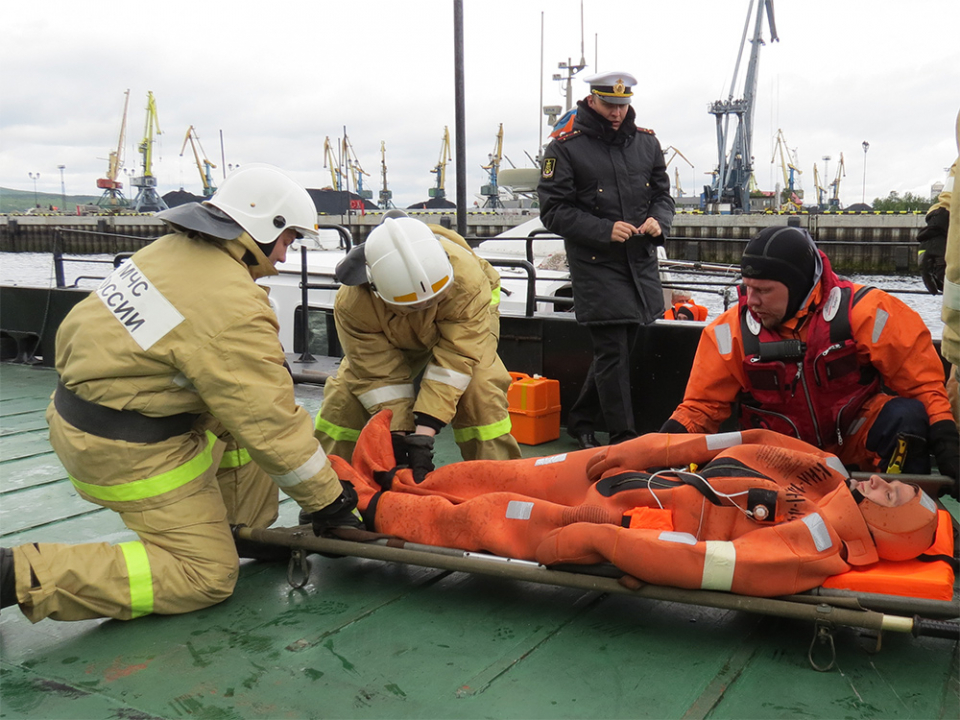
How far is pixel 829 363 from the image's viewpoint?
323 cm

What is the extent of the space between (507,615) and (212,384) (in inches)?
47.7

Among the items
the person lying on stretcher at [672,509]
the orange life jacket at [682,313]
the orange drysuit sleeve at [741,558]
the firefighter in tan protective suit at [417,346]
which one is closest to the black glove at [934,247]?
the person lying on stretcher at [672,509]

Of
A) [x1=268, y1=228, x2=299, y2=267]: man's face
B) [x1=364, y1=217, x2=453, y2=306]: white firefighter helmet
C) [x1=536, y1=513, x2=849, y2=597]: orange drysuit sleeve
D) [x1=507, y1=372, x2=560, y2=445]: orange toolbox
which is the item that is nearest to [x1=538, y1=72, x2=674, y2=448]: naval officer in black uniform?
[x1=507, y1=372, x2=560, y2=445]: orange toolbox

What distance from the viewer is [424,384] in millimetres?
3711

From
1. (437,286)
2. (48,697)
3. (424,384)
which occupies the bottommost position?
(48,697)

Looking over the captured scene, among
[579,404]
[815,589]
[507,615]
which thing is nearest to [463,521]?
[507,615]

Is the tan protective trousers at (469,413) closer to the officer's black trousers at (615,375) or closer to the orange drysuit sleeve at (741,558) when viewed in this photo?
the officer's black trousers at (615,375)

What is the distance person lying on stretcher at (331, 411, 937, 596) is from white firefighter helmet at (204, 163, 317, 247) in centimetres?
91

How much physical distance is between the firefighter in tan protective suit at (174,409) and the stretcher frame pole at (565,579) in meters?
0.12

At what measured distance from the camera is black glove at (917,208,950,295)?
3285mm

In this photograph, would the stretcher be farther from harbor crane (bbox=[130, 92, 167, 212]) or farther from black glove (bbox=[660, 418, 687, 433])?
harbor crane (bbox=[130, 92, 167, 212])

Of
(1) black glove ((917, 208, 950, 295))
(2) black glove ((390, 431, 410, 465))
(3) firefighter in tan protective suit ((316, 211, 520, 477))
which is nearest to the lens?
(1) black glove ((917, 208, 950, 295))

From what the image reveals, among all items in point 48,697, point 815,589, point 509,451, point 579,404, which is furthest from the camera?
point 579,404

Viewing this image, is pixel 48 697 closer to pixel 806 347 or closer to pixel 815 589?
pixel 815 589
